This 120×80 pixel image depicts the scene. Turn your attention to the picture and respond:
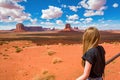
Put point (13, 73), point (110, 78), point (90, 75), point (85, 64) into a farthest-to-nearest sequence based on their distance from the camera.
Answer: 1. point (13, 73)
2. point (110, 78)
3. point (90, 75)
4. point (85, 64)

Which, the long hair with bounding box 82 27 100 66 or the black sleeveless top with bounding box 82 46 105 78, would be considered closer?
the black sleeveless top with bounding box 82 46 105 78

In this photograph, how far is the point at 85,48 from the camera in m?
3.02

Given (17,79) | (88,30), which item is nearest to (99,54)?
(88,30)

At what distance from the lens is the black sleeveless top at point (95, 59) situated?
9.48 feet

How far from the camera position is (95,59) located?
9.71 feet

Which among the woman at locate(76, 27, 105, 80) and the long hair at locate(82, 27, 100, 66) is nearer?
the woman at locate(76, 27, 105, 80)

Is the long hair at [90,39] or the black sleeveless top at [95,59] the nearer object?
the black sleeveless top at [95,59]

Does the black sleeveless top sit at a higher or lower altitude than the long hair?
lower

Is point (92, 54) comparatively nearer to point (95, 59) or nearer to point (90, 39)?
point (95, 59)

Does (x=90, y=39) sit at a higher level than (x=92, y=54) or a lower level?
higher

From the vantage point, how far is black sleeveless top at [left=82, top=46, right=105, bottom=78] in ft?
9.48

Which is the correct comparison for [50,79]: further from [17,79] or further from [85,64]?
[85,64]

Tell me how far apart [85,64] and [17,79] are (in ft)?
38.9

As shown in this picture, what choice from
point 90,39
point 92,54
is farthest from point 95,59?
point 90,39
